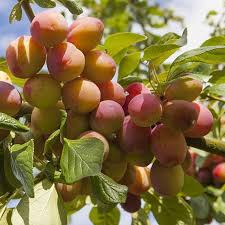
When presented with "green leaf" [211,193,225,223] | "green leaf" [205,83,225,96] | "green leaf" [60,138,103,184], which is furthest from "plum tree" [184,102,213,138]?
"green leaf" [211,193,225,223]

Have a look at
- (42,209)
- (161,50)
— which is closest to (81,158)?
(42,209)

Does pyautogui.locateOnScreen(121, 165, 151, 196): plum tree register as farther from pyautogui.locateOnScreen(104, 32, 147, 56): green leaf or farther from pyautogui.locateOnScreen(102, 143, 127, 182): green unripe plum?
pyautogui.locateOnScreen(104, 32, 147, 56): green leaf

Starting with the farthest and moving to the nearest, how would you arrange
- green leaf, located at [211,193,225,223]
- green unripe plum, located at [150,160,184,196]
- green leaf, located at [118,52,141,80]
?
green leaf, located at [211,193,225,223] → green leaf, located at [118,52,141,80] → green unripe plum, located at [150,160,184,196]

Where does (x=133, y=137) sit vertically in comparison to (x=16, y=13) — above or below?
below

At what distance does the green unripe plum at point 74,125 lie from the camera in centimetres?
90

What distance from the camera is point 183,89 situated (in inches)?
36.2

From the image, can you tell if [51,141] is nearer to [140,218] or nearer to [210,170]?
[140,218]

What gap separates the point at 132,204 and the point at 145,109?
1.38ft

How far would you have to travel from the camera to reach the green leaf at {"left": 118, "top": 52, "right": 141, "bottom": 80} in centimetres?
110

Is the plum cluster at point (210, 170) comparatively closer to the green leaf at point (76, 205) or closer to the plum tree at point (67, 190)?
the green leaf at point (76, 205)

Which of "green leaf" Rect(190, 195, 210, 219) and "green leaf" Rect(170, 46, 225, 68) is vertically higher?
"green leaf" Rect(170, 46, 225, 68)

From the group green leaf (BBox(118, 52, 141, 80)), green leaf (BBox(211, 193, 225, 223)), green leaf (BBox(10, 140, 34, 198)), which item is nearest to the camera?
green leaf (BBox(10, 140, 34, 198))

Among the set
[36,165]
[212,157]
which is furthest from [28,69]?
[212,157]

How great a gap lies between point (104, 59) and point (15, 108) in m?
0.18
